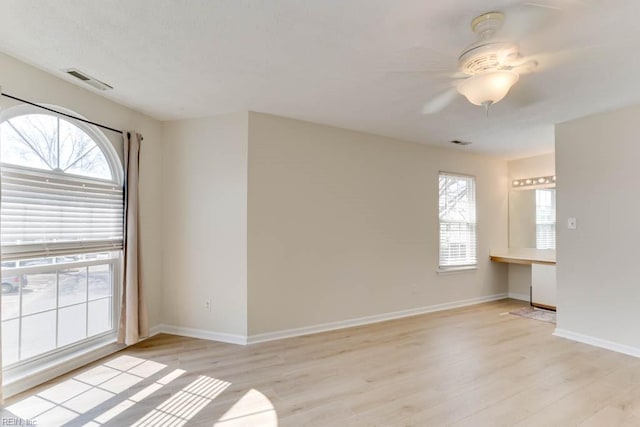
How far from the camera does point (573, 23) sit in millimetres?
2006

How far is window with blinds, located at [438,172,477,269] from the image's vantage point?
526 centimetres

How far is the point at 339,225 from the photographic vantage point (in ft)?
13.9

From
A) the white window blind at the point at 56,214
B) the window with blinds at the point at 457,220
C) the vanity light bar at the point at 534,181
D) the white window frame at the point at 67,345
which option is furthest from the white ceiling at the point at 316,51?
the vanity light bar at the point at 534,181

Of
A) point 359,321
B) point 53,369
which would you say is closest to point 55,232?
point 53,369

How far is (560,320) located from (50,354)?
5183 millimetres

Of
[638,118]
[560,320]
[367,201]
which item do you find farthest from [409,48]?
[560,320]

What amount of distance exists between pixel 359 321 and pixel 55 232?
11.0 feet

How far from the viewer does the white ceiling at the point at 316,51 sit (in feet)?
6.28

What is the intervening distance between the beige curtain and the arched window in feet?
0.31

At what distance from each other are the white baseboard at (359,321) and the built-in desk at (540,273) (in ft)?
2.21

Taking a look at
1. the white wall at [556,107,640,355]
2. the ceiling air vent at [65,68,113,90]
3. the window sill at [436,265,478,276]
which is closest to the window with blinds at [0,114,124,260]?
the ceiling air vent at [65,68,113,90]

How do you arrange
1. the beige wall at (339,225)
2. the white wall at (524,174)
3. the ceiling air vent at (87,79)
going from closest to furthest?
the ceiling air vent at (87,79), the beige wall at (339,225), the white wall at (524,174)

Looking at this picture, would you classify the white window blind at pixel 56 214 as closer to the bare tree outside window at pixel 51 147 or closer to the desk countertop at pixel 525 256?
the bare tree outside window at pixel 51 147

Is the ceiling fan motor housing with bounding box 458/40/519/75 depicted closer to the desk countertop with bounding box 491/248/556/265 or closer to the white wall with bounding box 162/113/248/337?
the white wall with bounding box 162/113/248/337
